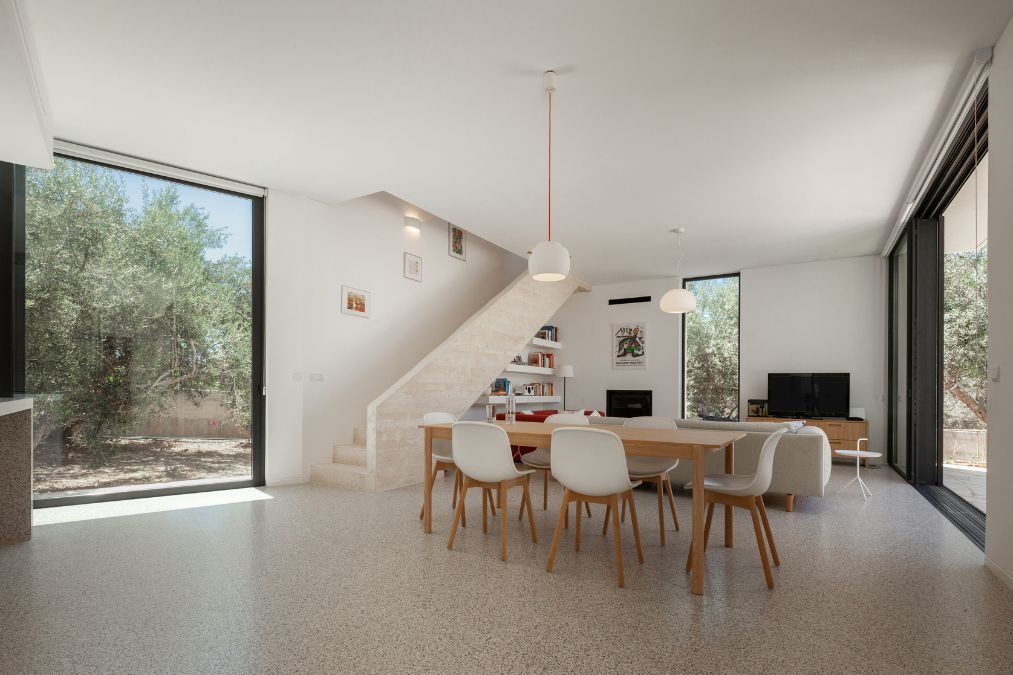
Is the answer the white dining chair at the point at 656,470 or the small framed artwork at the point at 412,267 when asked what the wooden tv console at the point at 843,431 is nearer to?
the white dining chair at the point at 656,470

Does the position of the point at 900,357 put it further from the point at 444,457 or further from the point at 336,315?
the point at 336,315

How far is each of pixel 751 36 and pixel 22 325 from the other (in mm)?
5323

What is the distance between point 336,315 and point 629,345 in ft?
18.2

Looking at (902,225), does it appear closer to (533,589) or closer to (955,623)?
(955,623)

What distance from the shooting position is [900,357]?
679cm

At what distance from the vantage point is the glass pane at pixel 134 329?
429cm

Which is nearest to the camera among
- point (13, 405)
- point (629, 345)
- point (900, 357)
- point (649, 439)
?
point (649, 439)

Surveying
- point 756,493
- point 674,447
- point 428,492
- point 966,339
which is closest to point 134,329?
point 428,492

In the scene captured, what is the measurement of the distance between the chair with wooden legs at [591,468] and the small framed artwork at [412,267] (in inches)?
179

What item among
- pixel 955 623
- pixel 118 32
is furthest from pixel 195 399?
pixel 955 623

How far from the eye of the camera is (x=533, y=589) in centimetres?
275

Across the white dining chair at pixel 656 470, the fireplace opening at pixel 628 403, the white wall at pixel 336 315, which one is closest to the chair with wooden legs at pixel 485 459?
the white dining chair at pixel 656 470

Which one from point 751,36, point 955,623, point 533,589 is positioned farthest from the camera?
point 751,36

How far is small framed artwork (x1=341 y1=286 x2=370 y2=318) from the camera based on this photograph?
6195 millimetres
